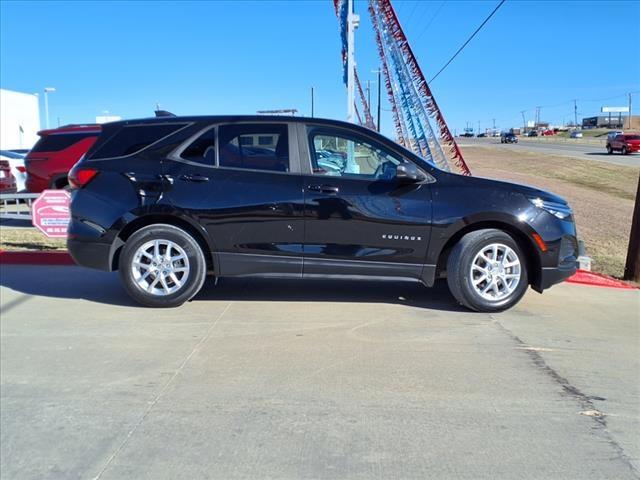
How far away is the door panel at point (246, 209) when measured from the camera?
18.6 feet

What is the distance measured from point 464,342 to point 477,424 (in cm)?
146

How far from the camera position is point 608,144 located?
138ft

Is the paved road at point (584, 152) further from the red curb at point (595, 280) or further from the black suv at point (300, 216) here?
the black suv at point (300, 216)

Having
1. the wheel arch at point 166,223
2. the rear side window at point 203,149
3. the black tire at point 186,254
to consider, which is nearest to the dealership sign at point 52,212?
the wheel arch at point 166,223

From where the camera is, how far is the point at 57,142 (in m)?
11.9

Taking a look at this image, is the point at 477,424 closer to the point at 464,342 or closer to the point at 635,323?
the point at 464,342

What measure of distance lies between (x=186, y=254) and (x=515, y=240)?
3251mm

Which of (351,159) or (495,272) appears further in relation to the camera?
(351,159)

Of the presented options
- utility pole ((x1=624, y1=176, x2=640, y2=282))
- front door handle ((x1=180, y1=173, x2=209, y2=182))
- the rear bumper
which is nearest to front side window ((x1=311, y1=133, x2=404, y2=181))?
front door handle ((x1=180, y1=173, x2=209, y2=182))

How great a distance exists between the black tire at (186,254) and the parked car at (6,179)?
926cm

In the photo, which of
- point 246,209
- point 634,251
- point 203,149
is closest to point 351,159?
point 246,209

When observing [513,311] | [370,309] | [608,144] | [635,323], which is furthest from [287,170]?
[608,144]

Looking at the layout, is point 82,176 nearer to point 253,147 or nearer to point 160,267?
point 160,267

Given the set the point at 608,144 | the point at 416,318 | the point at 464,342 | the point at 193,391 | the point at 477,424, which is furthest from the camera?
Result: the point at 608,144
